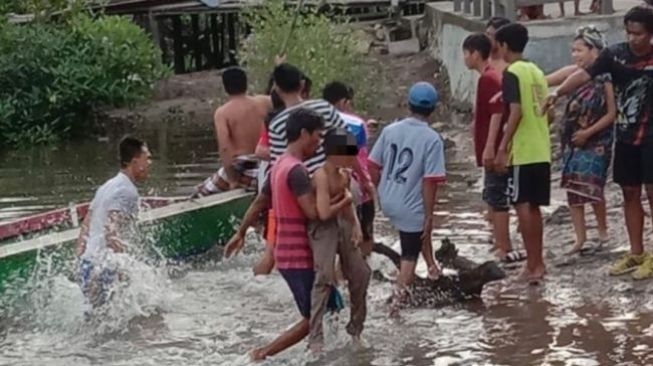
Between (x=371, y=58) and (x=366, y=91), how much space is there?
396 centimetres

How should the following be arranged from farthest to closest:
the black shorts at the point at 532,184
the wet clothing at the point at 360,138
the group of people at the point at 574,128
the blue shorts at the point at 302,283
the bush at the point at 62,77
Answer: the bush at the point at 62,77, the black shorts at the point at 532,184, the wet clothing at the point at 360,138, the group of people at the point at 574,128, the blue shorts at the point at 302,283

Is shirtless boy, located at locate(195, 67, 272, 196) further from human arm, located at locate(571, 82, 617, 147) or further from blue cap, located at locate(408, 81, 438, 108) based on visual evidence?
human arm, located at locate(571, 82, 617, 147)

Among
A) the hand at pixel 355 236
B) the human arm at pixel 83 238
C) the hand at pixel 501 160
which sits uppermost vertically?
the hand at pixel 501 160

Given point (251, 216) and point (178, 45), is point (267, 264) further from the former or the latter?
point (178, 45)

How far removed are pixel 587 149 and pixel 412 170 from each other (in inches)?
61.9

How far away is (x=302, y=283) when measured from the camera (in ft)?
24.5

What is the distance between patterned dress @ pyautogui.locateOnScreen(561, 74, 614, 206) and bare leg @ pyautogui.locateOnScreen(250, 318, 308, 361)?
2.74 metres

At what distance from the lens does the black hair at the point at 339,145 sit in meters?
7.38

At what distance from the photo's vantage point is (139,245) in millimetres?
→ 9773

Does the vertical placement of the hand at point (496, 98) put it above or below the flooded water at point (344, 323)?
above

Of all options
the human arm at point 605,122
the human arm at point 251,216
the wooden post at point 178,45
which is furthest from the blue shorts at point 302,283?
the wooden post at point 178,45

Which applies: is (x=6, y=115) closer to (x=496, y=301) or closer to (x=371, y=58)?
(x=371, y=58)

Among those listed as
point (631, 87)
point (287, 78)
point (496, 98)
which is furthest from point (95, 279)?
point (631, 87)

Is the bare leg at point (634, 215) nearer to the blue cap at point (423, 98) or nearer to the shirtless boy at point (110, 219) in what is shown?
the blue cap at point (423, 98)
